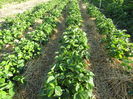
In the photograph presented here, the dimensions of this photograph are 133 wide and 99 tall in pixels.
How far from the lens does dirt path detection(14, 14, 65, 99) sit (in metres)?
3.10

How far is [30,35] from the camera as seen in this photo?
5.04 metres

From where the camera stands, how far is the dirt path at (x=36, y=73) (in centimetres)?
310

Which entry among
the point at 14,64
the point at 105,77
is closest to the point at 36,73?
the point at 14,64

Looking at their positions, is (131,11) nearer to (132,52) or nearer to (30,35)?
(132,52)

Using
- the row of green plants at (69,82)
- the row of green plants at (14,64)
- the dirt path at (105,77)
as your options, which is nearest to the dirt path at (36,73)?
the row of green plants at (14,64)

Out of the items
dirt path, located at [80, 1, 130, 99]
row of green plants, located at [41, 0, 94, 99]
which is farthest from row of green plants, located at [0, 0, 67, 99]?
dirt path, located at [80, 1, 130, 99]

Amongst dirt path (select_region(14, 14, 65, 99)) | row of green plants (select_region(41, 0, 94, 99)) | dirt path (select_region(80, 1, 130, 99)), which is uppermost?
row of green plants (select_region(41, 0, 94, 99))

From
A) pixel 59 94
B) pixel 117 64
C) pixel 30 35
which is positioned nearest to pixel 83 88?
pixel 59 94

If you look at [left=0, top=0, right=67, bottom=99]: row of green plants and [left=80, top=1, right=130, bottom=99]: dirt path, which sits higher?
[left=0, top=0, right=67, bottom=99]: row of green plants

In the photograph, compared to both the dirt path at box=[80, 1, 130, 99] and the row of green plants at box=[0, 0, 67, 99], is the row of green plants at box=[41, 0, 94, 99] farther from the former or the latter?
the dirt path at box=[80, 1, 130, 99]

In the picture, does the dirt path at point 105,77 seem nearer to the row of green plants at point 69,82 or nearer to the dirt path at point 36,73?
the row of green plants at point 69,82

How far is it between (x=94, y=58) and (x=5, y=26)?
5.51 metres

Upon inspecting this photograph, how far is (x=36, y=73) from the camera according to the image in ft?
12.4

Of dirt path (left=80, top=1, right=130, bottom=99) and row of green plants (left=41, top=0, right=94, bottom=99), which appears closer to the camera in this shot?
row of green plants (left=41, top=0, right=94, bottom=99)
